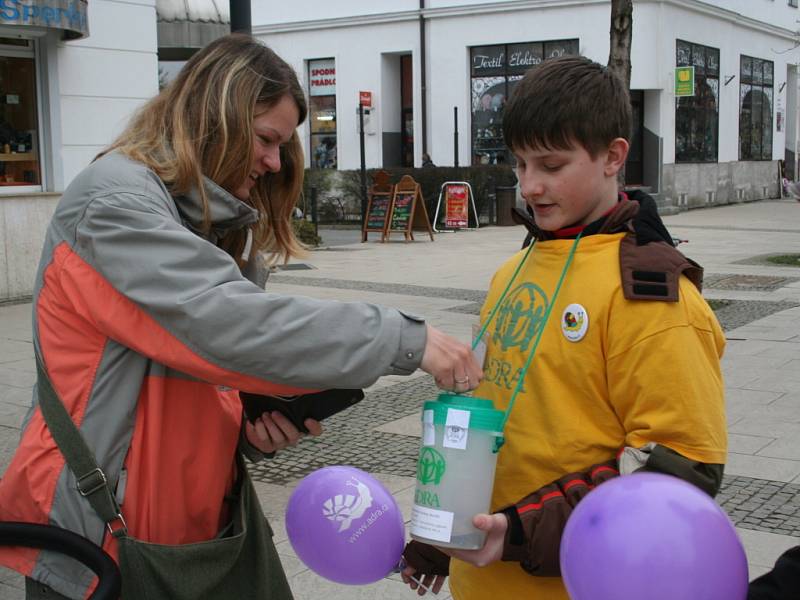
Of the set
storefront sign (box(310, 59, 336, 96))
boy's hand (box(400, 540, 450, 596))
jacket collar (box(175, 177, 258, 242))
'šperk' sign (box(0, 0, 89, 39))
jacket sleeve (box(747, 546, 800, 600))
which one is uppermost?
Result: storefront sign (box(310, 59, 336, 96))

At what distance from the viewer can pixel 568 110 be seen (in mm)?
1943

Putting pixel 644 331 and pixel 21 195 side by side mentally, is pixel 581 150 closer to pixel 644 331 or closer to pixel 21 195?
pixel 644 331

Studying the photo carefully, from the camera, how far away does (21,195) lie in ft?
34.9

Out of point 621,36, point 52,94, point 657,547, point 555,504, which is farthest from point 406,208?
point 657,547

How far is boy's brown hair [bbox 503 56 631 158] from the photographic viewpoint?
1.95 meters

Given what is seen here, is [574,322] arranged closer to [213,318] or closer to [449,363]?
[449,363]

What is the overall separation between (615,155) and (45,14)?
938 cm

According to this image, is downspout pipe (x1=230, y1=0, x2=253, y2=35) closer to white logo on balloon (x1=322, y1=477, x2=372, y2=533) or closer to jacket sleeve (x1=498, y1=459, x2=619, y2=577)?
white logo on balloon (x1=322, y1=477, x2=372, y2=533)

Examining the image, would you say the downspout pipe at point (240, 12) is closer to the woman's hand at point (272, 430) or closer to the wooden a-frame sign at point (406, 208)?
the woman's hand at point (272, 430)

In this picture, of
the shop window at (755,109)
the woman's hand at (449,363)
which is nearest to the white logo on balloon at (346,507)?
the woman's hand at (449,363)

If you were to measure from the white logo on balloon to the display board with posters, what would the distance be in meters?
19.1

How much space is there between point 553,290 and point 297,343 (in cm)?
57

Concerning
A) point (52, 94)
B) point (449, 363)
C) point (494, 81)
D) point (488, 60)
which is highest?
point (488, 60)

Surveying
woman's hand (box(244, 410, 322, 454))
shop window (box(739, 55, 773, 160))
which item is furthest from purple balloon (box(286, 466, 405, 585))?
shop window (box(739, 55, 773, 160))
